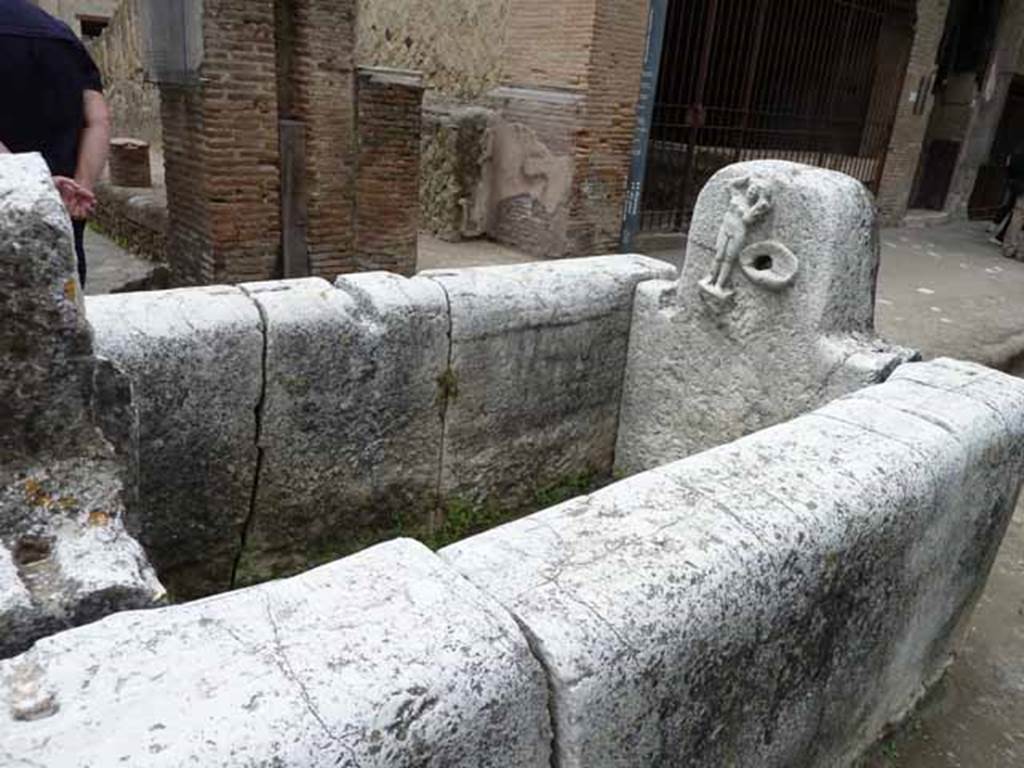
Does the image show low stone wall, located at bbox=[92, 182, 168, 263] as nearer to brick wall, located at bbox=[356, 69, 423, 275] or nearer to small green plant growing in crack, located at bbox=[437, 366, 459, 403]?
brick wall, located at bbox=[356, 69, 423, 275]

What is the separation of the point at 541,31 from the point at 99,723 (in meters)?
7.39

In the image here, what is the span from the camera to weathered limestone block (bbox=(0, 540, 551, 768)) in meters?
0.96

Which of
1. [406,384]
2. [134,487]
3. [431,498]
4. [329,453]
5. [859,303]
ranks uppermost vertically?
[859,303]

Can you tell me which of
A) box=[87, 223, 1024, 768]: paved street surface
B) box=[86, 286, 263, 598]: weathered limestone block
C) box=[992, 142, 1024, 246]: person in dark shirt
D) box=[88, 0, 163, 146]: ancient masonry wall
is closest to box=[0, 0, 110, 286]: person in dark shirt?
box=[86, 286, 263, 598]: weathered limestone block

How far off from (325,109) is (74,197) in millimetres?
3245

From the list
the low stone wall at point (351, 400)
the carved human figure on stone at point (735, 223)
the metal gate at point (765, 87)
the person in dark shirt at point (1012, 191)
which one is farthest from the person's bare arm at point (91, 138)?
the person in dark shirt at point (1012, 191)

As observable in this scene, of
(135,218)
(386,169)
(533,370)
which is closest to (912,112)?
(386,169)

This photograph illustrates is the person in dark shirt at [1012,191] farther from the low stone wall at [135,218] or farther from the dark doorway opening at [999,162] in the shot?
the low stone wall at [135,218]

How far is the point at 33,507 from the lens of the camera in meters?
1.42

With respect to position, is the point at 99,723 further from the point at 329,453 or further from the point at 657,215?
the point at 657,215

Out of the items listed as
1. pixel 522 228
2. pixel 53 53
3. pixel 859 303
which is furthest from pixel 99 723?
pixel 522 228

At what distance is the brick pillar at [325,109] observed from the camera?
5094 mm

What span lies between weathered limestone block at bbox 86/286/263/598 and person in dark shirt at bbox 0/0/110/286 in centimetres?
86

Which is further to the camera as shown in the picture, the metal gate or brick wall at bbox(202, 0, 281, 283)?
the metal gate
